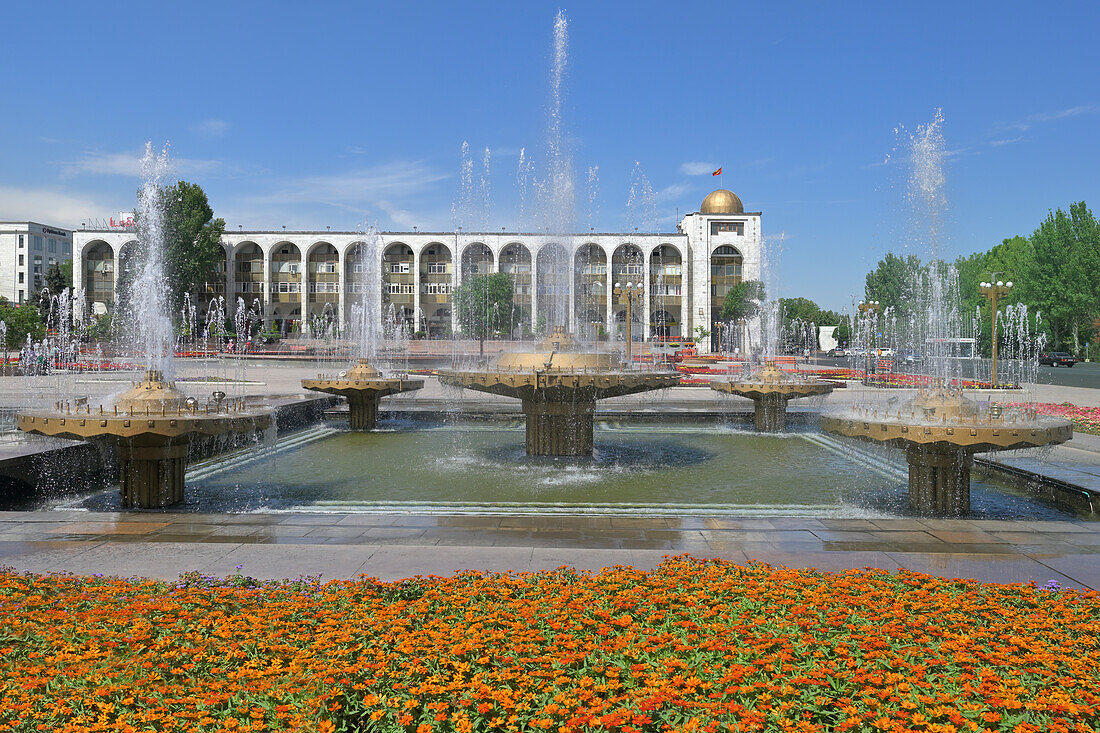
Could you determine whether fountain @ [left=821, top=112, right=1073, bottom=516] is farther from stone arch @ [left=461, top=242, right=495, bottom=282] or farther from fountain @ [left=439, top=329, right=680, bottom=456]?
stone arch @ [left=461, top=242, right=495, bottom=282]

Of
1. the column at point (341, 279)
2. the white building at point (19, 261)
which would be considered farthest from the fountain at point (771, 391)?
the white building at point (19, 261)

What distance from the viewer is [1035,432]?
7.86 metres

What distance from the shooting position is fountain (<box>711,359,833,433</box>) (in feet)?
51.4

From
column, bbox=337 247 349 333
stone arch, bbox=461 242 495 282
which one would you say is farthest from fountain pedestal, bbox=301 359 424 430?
column, bbox=337 247 349 333

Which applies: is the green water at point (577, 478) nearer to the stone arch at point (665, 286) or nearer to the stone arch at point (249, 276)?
the stone arch at point (665, 286)

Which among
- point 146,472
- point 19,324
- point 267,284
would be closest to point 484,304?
point 267,284

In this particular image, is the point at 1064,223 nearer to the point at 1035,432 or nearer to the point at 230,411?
the point at 1035,432

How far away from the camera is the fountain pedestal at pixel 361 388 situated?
15859 millimetres

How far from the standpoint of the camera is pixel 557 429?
12.3 meters

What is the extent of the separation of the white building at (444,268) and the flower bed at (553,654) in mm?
64910

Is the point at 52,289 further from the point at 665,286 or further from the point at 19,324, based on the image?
the point at 665,286

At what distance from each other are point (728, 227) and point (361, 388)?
60.8 m

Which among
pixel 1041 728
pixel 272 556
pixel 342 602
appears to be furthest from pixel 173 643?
pixel 1041 728

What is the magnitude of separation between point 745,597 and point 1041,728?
187cm
